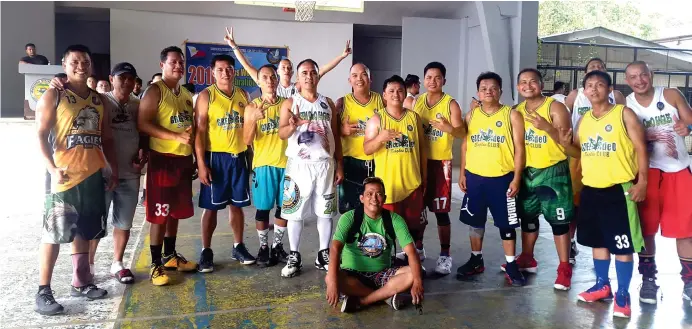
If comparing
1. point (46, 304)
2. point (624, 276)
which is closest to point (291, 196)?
point (46, 304)

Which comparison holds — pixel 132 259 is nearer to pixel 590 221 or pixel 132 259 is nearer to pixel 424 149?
pixel 424 149

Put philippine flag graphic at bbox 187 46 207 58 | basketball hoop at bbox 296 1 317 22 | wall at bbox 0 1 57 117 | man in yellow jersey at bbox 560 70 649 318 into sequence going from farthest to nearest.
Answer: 1. philippine flag graphic at bbox 187 46 207 58
2. wall at bbox 0 1 57 117
3. basketball hoop at bbox 296 1 317 22
4. man in yellow jersey at bbox 560 70 649 318

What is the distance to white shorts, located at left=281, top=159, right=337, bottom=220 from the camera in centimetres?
442

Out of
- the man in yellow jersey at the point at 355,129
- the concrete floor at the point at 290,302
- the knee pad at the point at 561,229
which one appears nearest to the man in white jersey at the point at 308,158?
the man in yellow jersey at the point at 355,129

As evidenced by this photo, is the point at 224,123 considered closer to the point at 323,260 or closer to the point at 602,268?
the point at 323,260

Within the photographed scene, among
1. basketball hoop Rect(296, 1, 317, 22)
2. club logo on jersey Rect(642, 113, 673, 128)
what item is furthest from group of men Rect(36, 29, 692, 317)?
basketball hoop Rect(296, 1, 317, 22)

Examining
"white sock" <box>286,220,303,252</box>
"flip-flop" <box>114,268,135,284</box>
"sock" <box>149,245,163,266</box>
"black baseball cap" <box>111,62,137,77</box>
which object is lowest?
"flip-flop" <box>114,268,135,284</box>

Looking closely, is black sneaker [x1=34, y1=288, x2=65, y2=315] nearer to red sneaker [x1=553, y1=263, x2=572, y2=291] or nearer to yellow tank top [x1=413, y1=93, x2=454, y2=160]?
yellow tank top [x1=413, y1=93, x2=454, y2=160]

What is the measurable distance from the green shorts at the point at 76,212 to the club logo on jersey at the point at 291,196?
4.43 ft

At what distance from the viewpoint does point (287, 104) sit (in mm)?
4410

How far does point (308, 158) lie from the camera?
173 inches

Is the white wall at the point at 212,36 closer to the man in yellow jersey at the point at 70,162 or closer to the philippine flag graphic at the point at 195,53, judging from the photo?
the philippine flag graphic at the point at 195,53

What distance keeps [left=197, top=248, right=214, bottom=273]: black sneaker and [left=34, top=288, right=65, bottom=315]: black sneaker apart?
1.14 m

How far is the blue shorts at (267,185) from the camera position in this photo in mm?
4648
